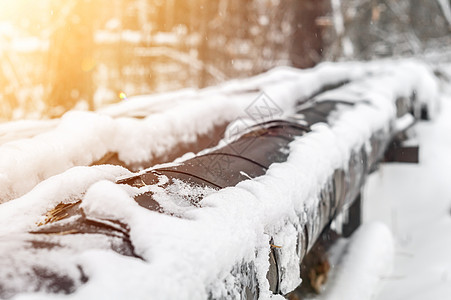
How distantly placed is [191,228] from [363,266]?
2311 millimetres

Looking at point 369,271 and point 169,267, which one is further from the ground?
point 169,267

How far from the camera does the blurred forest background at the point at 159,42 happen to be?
5.77 meters

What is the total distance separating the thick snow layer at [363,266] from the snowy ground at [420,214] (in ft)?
0.41

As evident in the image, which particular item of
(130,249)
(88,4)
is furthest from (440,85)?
(130,249)

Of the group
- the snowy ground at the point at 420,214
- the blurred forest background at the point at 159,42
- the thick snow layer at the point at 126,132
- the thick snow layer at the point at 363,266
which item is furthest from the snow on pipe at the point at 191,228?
the blurred forest background at the point at 159,42

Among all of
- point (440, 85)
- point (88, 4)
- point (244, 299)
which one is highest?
point (88, 4)

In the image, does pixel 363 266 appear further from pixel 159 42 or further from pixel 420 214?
pixel 159 42

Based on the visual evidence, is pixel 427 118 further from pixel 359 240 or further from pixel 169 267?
pixel 169 267

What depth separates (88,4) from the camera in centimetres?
545

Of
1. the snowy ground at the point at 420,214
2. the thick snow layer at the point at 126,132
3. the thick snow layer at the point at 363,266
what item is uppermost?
the thick snow layer at the point at 126,132

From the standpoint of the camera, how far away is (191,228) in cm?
120

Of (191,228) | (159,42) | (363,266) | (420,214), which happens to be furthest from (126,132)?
(159,42)

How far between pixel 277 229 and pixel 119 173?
0.60m

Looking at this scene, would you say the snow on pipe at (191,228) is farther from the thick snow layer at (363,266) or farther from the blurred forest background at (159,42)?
the blurred forest background at (159,42)
